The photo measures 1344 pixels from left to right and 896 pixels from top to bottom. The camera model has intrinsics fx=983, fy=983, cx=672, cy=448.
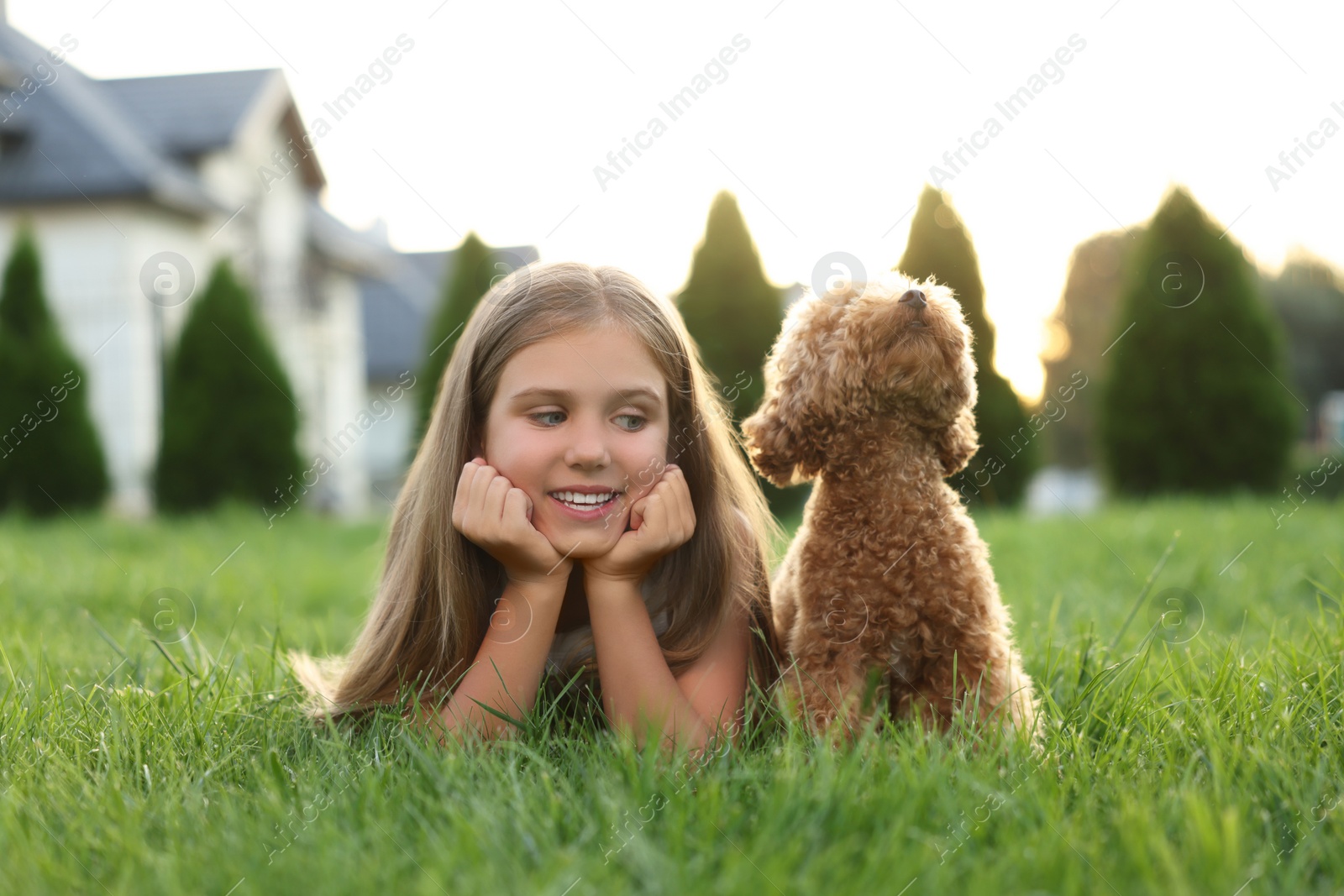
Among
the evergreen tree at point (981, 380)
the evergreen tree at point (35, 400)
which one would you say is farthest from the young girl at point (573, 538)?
the evergreen tree at point (35, 400)

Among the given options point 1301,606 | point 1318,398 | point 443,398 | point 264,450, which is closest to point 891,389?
point 443,398

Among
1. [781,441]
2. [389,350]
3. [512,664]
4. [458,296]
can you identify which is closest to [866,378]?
[781,441]

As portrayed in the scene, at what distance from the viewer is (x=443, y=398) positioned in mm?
2652

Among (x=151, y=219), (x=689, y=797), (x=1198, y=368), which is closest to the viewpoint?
(x=689, y=797)

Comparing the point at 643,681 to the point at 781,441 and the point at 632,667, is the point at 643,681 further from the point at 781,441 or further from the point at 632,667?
the point at 781,441

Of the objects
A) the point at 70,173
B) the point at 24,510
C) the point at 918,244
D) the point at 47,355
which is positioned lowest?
the point at 24,510

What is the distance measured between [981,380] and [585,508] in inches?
264

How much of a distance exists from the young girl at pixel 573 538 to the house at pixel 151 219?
30.1 ft

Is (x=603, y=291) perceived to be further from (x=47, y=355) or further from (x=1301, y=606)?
(x=47, y=355)

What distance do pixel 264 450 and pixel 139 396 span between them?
3555 mm

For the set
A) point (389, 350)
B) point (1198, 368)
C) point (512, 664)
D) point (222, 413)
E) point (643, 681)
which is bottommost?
point (389, 350)

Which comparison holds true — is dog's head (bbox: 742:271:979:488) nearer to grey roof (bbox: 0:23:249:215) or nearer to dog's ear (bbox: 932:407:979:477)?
dog's ear (bbox: 932:407:979:477)

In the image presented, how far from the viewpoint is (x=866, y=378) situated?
2.01 metres

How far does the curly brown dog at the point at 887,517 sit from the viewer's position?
2.01m
